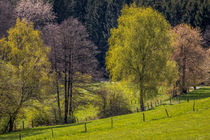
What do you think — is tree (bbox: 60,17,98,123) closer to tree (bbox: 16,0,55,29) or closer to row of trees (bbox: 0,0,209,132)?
row of trees (bbox: 0,0,209,132)

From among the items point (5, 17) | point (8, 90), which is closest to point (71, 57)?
point (8, 90)

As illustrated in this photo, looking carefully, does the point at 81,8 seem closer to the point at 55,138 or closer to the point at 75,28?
the point at 75,28

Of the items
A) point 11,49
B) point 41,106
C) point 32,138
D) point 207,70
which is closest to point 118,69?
point 41,106

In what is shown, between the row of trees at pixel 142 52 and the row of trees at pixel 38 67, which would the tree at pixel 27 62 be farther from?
the row of trees at pixel 142 52

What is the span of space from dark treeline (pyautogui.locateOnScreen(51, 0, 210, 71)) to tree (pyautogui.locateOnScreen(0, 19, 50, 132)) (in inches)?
2852

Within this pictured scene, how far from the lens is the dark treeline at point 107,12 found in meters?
102

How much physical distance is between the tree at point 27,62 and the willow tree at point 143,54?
10800 millimetres

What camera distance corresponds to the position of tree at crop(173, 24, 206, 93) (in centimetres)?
6222

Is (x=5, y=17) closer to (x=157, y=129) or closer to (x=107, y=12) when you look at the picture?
(x=157, y=129)

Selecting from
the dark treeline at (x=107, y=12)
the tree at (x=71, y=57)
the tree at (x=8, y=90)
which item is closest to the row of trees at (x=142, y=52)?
the tree at (x=71, y=57)

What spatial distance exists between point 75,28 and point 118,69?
900 cm

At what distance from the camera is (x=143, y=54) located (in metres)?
43.2

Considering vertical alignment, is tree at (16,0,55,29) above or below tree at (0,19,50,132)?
above

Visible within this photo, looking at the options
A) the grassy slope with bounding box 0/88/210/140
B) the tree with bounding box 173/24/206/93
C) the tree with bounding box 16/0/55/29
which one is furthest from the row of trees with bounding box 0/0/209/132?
the tree with bounding box 16/0/55/29
